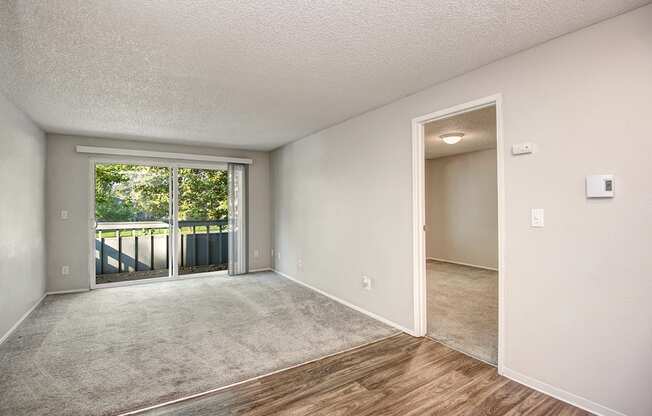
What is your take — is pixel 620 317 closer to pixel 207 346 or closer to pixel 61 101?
pixel 207 346

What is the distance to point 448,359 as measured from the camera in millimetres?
2506

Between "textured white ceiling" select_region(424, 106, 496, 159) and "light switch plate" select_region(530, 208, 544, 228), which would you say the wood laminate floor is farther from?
"textured white ceiling" select_region(424, 106, 496, 159)

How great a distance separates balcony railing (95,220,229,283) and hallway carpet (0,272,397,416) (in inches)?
29.2

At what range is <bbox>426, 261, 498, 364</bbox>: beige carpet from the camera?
109 inches

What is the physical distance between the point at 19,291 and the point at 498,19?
4940mm

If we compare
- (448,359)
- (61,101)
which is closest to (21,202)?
(61,101)

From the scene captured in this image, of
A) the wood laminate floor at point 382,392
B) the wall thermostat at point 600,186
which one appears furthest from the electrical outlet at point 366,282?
the wall thermostat at point 600,186

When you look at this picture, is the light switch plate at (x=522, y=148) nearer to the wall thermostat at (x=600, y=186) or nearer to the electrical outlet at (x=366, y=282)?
the wall thermostat at (x=600, y=186)

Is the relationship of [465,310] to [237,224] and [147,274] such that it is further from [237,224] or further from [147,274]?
[147,274]

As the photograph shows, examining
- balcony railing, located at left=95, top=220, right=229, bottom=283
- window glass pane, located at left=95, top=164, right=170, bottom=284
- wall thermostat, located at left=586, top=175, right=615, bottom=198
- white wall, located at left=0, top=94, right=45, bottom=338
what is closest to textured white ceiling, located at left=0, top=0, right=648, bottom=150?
white wall, located at left=0, top=94, right=45, bottom=338

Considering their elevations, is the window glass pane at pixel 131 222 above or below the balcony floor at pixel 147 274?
above

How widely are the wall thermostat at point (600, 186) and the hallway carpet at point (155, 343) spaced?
2025 mm

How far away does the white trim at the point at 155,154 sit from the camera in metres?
4.62

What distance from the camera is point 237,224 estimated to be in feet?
18.9
